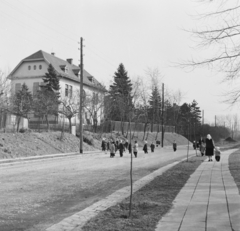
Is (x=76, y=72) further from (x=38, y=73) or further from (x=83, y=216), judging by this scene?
(x=83, y=216)

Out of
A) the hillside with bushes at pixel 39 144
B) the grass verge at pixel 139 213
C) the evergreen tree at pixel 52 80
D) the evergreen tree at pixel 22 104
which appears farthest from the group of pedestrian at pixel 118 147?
the evergreen tree at pixel 52 80

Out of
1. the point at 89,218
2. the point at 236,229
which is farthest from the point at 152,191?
the point at 236,229

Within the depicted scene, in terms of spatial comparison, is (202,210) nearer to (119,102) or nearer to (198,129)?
(119,102)

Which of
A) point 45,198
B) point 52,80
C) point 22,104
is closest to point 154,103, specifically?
point 52,80

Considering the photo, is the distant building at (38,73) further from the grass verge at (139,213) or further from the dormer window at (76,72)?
the grass verge at (139,213)

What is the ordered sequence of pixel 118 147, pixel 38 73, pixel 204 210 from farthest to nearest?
pixel 38 73 < pixel 118 147 < pixel 204 210

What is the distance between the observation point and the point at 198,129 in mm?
77875

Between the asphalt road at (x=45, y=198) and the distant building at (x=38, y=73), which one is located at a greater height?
the distant building at (x=38, y=73)

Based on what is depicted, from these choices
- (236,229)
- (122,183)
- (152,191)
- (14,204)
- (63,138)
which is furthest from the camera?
(63,138)

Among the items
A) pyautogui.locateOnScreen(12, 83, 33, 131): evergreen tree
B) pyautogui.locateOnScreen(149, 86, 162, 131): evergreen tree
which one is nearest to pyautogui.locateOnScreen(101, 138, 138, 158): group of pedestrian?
pyautogui.locateOnScreen(12, 83, 33, 131): evergreen tree

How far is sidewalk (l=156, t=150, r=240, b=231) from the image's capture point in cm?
496

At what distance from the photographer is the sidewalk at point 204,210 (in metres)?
4.96

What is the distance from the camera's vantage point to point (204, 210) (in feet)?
19.9

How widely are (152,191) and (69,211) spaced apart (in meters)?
2.43
